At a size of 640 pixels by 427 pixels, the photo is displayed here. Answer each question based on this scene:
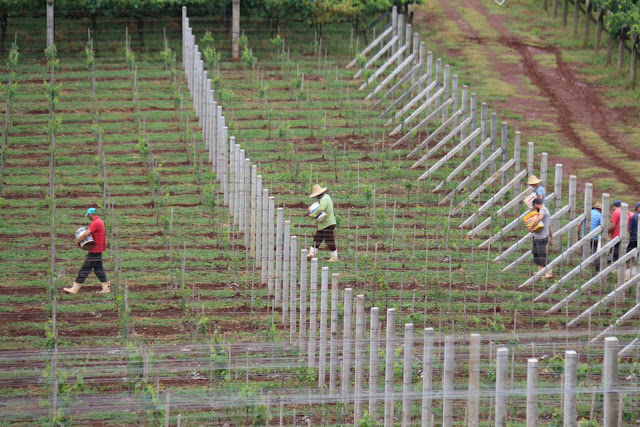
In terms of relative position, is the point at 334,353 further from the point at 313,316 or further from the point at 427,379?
the point at 427,379

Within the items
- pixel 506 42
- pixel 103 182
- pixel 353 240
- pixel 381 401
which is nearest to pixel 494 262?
pixel 353 240

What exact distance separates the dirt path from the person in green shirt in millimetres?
5078

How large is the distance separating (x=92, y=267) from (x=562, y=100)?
10.8m

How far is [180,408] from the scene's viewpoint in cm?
1110

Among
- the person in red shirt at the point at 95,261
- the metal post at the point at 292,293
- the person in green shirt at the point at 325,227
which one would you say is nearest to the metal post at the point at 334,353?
the metal post at the point at 292,293

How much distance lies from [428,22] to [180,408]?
1624 centimetres

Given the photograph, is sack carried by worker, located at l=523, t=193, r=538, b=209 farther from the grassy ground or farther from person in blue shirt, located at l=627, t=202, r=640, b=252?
person in blue shirt, located at l=627, t=202, r=640, b=252

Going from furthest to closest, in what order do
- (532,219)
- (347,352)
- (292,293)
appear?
(532,219) → (292,293) → (347,352)

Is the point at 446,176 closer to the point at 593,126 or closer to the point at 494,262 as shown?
the point at 494,262

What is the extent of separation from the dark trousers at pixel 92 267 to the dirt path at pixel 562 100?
7.87 m

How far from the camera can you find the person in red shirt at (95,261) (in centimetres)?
1404

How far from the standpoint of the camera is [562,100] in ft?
71.9

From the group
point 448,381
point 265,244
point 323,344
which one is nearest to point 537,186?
point 265,244

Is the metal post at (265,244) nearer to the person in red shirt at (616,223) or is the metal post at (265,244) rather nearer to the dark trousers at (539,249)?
the dark trousers at (539,249)
